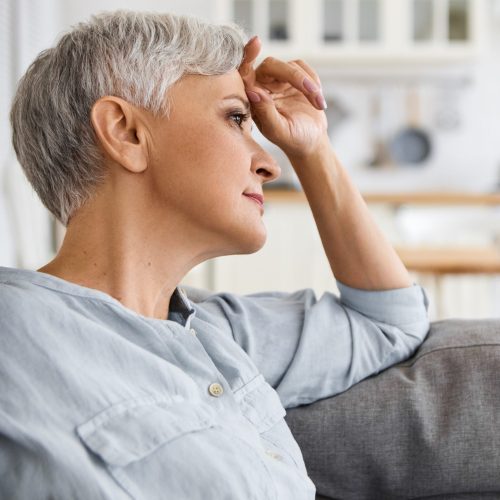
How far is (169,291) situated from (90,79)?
1.12ft

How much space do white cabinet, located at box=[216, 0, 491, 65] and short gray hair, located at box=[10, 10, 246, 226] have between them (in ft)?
14.5

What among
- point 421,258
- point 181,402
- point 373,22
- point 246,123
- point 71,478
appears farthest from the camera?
point 373,22

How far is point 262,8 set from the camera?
18.8ft

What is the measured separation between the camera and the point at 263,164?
1.34 meters

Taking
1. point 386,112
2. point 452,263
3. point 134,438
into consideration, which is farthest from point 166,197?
point 386,112

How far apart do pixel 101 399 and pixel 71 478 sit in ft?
0.33

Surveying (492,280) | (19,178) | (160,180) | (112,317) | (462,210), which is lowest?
(492,280)

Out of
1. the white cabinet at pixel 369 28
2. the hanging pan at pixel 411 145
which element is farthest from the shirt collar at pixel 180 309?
the hanging pan at pixel 411 145

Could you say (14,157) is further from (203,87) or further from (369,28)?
(203,87)

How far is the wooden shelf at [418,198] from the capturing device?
5090mm

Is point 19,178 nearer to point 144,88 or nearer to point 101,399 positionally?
point 144,88

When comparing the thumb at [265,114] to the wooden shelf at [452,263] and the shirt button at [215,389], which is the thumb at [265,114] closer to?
the shirt button at [215,389]

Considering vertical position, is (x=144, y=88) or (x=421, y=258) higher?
(x=144, y=88)

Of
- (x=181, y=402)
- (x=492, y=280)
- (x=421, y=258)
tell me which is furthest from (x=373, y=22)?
(x=181, y=402)
